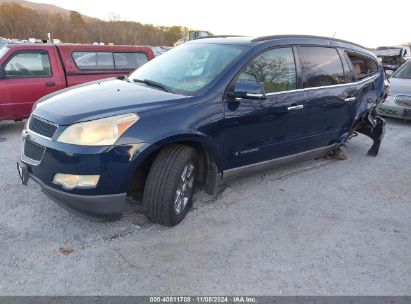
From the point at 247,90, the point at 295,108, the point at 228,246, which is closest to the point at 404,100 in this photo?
the point at 295,108

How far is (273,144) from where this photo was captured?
3912 millimetres

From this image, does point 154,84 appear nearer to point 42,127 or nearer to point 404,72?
point 42,127

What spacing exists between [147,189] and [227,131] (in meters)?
0.95

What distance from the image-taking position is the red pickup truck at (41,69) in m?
6.03

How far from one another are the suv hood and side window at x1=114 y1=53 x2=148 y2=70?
158 inches

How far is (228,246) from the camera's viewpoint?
9.95ft

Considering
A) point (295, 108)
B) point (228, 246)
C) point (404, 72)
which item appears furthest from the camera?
point (404, 72)

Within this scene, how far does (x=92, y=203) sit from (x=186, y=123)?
3.30ft

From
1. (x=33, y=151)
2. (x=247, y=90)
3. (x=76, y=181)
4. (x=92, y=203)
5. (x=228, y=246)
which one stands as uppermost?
(x=247, y=90)

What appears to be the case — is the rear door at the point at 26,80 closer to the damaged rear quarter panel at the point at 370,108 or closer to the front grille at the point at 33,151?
the front grille at the point at 33,151

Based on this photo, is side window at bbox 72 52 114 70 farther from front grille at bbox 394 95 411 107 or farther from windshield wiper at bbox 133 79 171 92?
front grille at bbox 394 95 411 107

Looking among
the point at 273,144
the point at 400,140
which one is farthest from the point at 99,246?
the point at 400,140

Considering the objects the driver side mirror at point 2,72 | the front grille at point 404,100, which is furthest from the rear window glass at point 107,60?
the front grille at point 404,100

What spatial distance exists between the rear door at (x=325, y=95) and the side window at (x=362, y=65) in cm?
28
